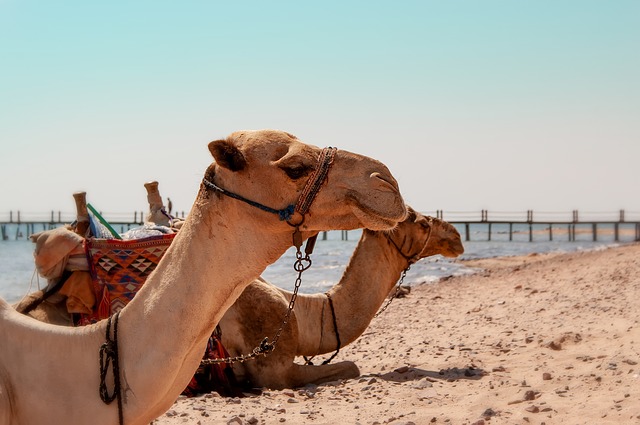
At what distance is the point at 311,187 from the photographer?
11.7ft

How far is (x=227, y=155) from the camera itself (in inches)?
142

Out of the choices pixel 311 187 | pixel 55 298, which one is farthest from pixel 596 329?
pixel 311 187

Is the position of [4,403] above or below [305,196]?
below

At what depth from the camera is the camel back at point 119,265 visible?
18.5 feet

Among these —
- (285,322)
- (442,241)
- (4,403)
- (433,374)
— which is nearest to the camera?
(4,403)

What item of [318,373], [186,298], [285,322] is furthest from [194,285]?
[318,373]

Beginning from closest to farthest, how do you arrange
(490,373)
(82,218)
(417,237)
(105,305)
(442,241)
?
1. (105,305)
2. (82,218)
3. (490,373)
4. (417,237)
5. (442,241)

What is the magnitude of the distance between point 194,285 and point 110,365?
1.63ft

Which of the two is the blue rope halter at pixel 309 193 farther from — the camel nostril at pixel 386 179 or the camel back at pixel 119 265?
the camel back at pixel 119 265

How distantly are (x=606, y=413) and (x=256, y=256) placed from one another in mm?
3460

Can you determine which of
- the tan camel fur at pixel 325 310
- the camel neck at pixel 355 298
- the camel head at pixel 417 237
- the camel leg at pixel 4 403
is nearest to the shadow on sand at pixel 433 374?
the tan camel fur at pixel 325 310

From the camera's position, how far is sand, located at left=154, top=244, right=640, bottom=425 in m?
6.48

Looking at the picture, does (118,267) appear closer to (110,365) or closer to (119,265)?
(119,265)

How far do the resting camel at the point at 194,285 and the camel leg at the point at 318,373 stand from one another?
15.6ft
